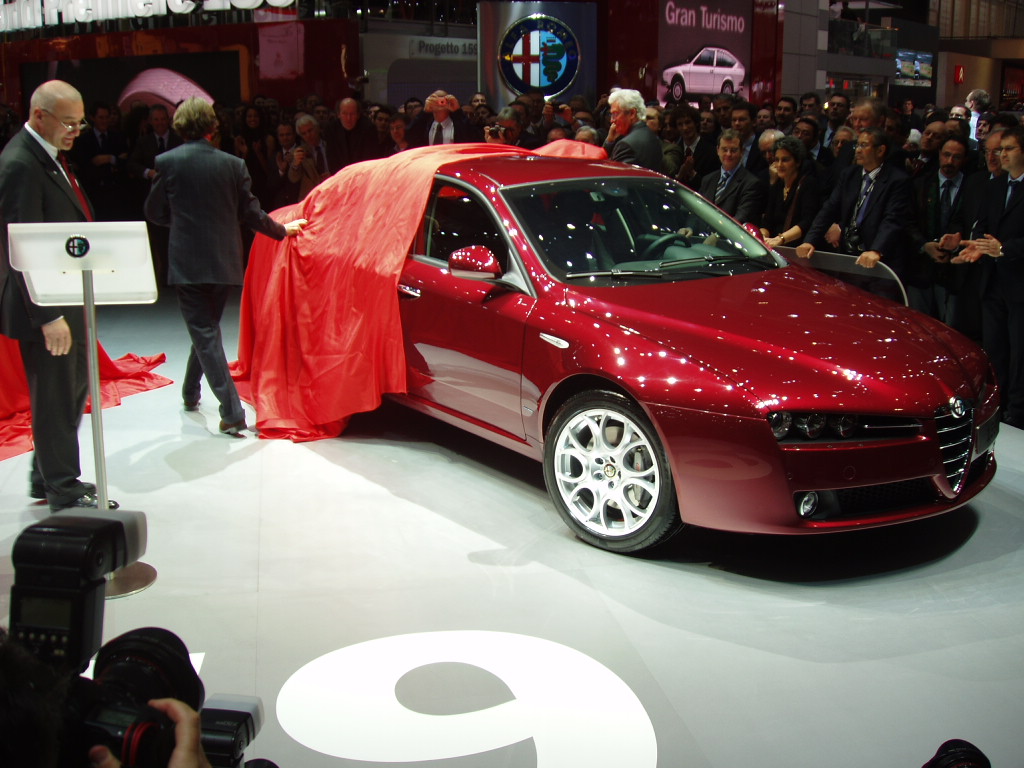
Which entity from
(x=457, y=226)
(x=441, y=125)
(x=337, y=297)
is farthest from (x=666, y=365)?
(x=441, y=125)

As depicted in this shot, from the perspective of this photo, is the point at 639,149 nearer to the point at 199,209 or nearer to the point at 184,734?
the point at 199,209

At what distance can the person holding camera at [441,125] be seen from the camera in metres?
9.53

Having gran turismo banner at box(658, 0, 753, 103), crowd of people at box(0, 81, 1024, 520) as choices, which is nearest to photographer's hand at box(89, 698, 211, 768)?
crowd of people at box(0, 81, 1024, 520)

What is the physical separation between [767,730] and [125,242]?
2.88m

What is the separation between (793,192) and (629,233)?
2259 millimetres

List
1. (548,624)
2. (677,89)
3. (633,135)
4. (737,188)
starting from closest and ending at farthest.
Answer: (548,624), (737,188), (633,135), (677,89)

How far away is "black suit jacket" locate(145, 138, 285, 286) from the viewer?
543 centimetres

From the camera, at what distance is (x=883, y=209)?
→ 6.27 m

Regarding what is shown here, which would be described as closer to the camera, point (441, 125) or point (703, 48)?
point (441, 125)

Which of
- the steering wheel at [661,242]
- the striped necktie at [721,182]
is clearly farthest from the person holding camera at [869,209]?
the steering wheel at [661,242]

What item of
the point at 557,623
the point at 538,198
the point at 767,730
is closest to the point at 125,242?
the point at 538,198

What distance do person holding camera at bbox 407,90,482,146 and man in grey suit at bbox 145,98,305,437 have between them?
165 inches

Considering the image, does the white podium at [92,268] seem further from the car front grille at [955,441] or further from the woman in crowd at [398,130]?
the woman in crowd at [398,130]

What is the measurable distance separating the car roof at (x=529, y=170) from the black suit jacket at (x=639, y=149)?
1.48m
